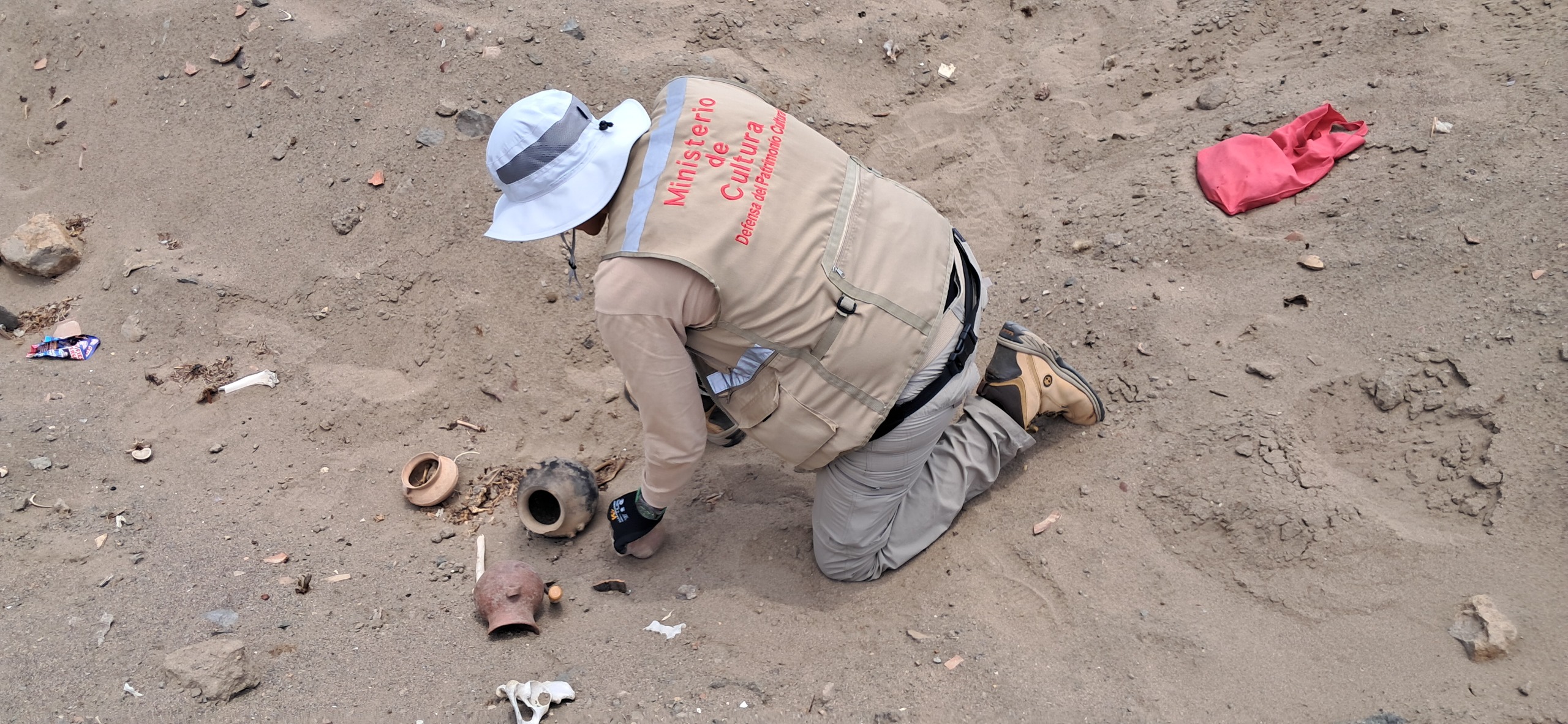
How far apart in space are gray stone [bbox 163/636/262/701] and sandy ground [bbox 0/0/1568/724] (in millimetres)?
57

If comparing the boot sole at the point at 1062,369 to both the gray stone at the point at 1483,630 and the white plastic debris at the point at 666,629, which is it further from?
the white plastic debris at the point at 666,629

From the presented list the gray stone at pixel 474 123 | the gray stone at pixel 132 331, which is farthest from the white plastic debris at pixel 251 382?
the gray stone at pixel 474 123

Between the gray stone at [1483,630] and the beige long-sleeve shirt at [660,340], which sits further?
the gray stone at [1483,630]

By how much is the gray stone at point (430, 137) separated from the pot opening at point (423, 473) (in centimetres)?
158

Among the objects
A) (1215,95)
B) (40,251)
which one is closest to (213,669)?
(40,251)

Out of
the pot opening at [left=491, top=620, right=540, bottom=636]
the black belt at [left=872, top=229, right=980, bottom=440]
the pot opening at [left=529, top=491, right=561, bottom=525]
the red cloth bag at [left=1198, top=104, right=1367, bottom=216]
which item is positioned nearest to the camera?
the black belt at [left=872, top=229, right=980, bottom=440]

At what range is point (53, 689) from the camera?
2.30 metres

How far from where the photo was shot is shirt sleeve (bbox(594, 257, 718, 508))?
201 centimetres

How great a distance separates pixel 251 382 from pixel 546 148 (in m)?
2.22

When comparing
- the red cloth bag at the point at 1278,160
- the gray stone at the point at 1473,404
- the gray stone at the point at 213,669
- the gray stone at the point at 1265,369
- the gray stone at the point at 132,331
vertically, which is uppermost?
the red cloth bag at the point at 1278,160

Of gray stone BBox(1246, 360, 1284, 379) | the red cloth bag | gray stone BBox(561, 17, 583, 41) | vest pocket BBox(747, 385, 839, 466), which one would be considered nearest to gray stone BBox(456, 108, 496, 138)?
gray stone BBox(561, 17, 583, 41)

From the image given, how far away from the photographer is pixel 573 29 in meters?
4.22

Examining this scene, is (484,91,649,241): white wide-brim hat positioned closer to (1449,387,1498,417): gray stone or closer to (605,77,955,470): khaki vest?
(605,77,955,470): khaki vest

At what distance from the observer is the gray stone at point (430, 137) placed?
4.02 metres
